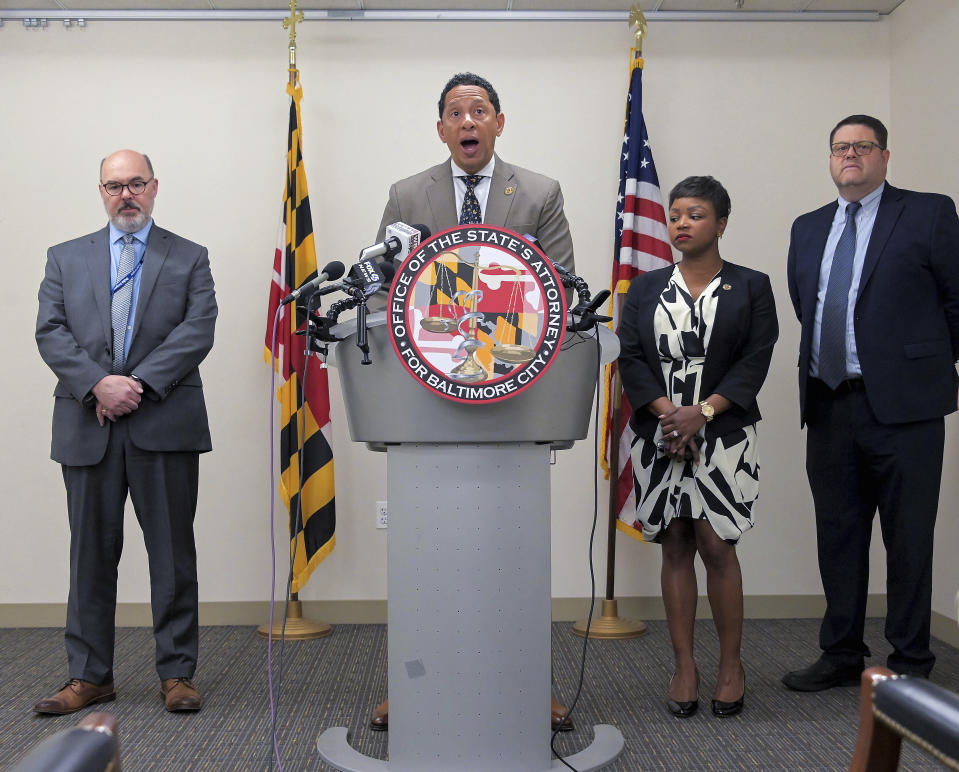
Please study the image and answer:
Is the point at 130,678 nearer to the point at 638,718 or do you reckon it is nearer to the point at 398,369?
the point at 638,718

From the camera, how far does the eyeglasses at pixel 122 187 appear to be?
3031mm

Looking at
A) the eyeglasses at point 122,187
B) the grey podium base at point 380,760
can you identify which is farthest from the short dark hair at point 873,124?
the eyeglasses at point 122,187

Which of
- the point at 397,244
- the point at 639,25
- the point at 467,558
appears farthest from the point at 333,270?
the point at 639,25

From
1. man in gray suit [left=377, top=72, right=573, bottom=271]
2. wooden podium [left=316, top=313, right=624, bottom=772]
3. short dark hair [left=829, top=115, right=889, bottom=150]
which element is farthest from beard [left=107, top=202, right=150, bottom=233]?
short dark hair [left=829, top=115, right=889, bottom=150]

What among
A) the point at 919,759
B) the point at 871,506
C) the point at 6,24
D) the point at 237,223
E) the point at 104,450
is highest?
the point at 6,24

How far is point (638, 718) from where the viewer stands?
109 inches

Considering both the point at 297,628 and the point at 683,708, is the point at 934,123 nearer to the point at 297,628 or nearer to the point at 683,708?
the point at 683,708

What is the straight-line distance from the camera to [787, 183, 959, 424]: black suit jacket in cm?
298

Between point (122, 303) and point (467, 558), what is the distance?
5.43 feet

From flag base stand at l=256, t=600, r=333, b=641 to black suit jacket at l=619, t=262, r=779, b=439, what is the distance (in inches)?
70.9

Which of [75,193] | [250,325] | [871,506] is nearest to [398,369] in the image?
[871,506]

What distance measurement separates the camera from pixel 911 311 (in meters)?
3.01

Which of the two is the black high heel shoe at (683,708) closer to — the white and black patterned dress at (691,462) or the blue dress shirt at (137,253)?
the white and black patterned dress at (691,462)

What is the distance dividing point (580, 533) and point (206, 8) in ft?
9.58
